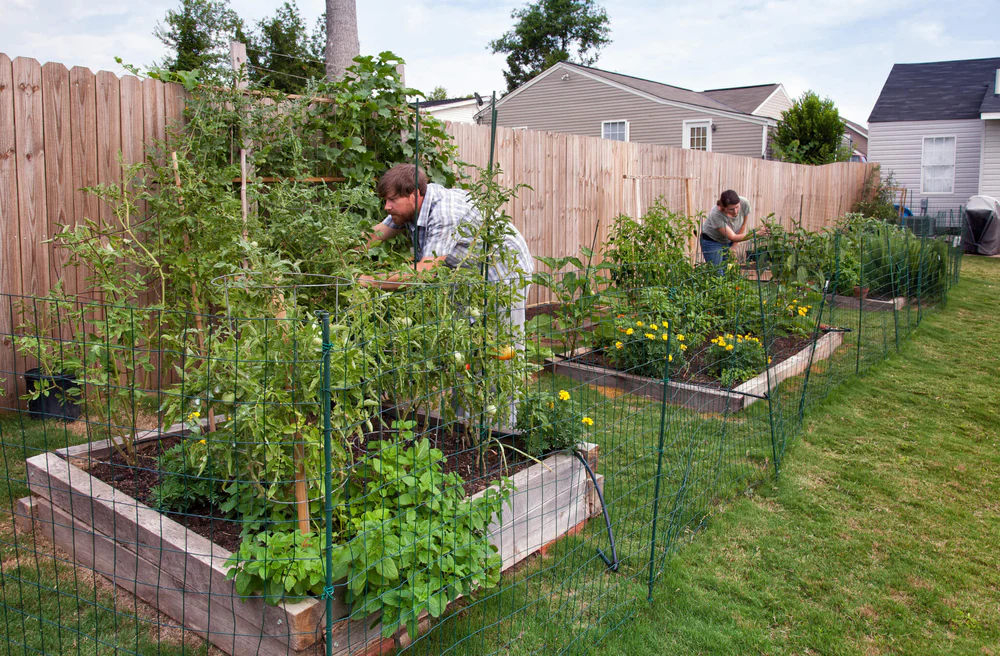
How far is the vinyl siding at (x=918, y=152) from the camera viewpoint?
2023cm

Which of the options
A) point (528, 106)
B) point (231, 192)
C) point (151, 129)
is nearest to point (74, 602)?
point (231, 192)

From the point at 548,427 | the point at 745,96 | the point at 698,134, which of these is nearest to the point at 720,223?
the point at 548,427

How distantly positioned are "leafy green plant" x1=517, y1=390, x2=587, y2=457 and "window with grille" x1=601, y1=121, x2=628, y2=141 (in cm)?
1940

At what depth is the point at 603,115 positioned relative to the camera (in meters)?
21.8

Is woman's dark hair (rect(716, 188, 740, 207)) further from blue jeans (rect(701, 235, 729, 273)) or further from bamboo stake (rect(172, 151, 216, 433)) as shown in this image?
bamboo stake (rect(172, 151, 216, 433))

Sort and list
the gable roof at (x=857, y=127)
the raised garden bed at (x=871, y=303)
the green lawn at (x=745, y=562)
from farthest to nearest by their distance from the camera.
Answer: the gable roof at (x=857, y=127), the raised garden bed at (x=871, y=303), the green lawn at (x=745, y=562)

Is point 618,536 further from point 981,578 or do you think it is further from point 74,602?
point 74,602

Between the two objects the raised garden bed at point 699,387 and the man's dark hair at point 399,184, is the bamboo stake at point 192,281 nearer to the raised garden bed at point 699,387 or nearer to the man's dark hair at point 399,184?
the man's dark hair at point 399,184

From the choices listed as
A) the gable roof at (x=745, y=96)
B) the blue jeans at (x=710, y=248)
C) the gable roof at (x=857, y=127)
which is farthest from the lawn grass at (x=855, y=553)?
the gable roof at (x=857, y=127)

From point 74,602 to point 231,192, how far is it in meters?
2.66

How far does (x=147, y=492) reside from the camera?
3053mm

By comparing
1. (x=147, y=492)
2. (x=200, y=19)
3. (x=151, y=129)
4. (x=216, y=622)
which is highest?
(x=200, y=19)

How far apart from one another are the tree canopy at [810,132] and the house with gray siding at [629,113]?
579 mm

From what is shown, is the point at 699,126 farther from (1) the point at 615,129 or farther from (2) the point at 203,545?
(2) the point at 203,545
